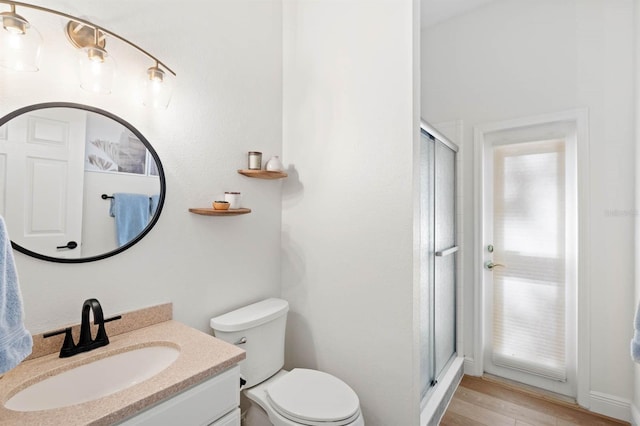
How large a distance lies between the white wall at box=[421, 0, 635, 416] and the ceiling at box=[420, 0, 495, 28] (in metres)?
0.08

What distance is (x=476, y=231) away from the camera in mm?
2398

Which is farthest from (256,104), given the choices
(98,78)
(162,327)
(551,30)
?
(551,30)

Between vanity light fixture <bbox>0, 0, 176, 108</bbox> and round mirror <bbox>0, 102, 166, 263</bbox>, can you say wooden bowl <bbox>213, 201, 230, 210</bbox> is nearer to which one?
round mirror <bbox>0, 102, 166, 263</bbox>

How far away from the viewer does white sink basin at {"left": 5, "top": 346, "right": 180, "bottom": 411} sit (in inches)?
36.4

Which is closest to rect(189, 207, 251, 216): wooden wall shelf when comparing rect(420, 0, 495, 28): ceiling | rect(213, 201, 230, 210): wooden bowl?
rect(213, 201, 230, 210): wooden bowl

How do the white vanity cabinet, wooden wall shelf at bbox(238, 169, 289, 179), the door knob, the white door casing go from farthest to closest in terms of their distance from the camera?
1. the door knob
2. the white door casing
3. wooden wall shelf at bbox(238, 169, 289, 179)
4. the white vanity cabinet

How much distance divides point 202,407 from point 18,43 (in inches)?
52.5

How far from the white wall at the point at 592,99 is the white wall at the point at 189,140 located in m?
1.66

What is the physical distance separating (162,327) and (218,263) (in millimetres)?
408

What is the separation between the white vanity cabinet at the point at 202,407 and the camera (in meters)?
0.88

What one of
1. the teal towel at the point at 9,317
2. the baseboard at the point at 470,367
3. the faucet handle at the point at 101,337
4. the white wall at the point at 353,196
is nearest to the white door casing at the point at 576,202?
the baseboard at the point at 470,367

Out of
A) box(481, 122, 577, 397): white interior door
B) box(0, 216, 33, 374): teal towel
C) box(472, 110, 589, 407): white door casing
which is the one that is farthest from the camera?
box(481, 122, 577, 397): white interior door

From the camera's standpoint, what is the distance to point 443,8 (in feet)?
8.21

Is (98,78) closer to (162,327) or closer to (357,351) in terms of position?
(162,327)
